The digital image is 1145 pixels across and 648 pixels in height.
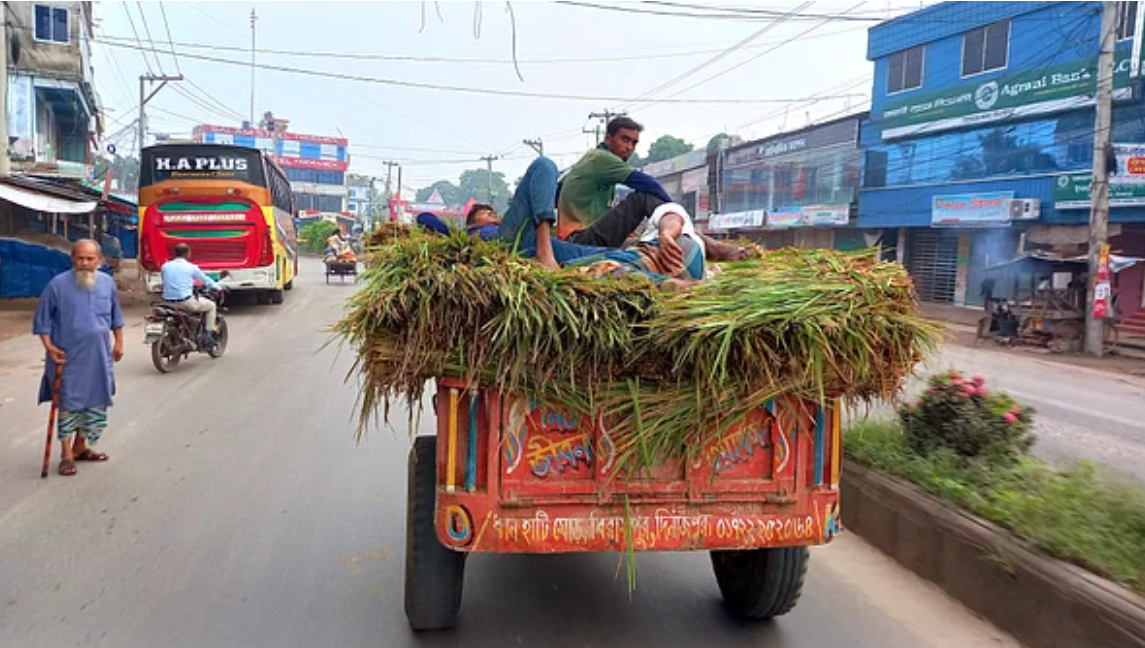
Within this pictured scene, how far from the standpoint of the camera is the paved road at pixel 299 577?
3389mm

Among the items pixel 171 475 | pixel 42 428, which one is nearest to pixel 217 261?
pixel 42 428

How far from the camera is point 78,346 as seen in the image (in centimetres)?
568

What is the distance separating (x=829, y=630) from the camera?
352 cm

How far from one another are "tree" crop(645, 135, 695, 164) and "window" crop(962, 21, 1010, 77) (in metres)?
36.2

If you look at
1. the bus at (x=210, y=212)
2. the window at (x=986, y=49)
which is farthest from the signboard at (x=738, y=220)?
the bus at (x=210, y=212)

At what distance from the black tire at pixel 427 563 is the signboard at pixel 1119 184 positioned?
16373 mm

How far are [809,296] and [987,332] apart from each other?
16577 millimetres

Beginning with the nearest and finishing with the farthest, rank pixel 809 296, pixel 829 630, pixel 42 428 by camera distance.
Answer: pixel 809 296 < pixel 829 630 < pixel 42 428

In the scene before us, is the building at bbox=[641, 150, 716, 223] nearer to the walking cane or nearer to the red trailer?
the walking cane

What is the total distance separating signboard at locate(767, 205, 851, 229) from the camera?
94.8 feet

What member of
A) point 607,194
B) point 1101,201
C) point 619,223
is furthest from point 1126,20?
point 619,223

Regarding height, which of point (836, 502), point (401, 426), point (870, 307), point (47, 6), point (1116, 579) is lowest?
point (401, 426)

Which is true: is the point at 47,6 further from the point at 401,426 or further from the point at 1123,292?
the point at 1123,292

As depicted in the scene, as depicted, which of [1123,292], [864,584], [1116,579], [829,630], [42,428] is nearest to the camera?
[1116,579]
